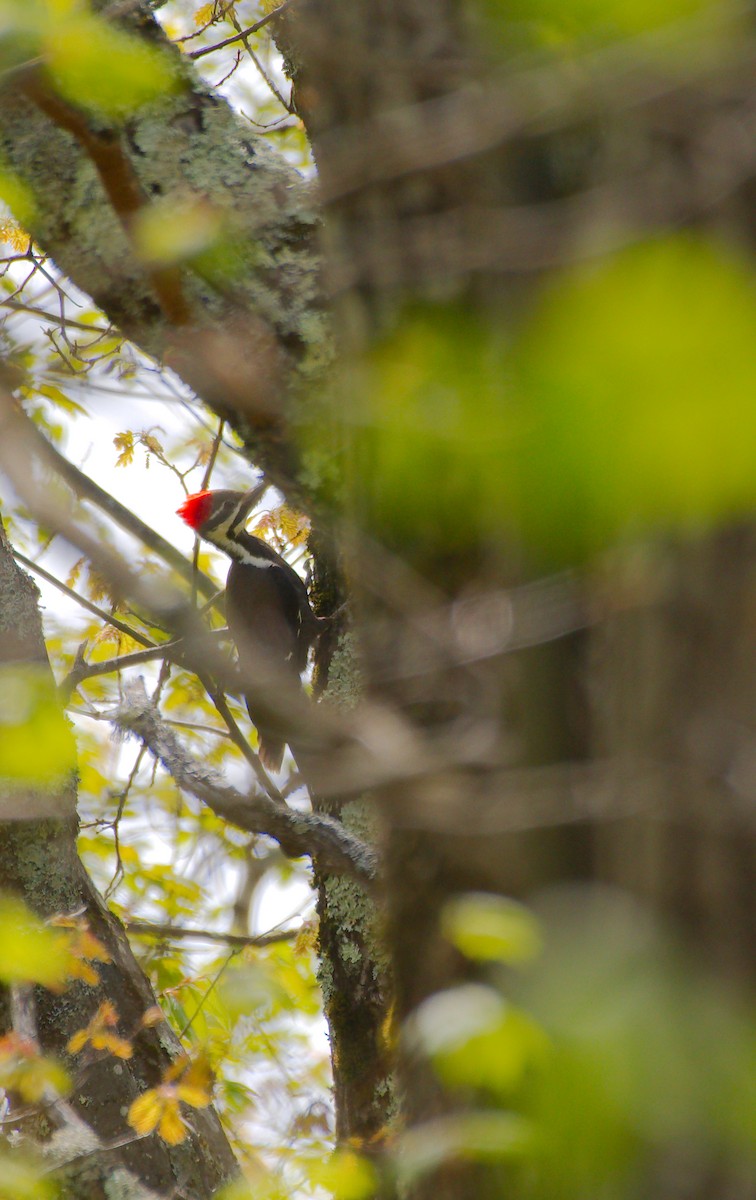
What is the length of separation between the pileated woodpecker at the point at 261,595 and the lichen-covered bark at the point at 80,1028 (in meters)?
1.90

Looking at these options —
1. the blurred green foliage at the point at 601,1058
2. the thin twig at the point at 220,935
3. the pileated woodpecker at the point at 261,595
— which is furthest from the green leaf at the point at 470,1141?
the pileated woodpecker at the point at 261,595

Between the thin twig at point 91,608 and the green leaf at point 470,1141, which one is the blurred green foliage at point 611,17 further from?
the thin twig at point 91,608

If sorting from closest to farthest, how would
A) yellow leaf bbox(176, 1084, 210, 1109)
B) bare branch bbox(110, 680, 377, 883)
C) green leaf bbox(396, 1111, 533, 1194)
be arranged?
green leaf bbox(396, 1111, 533, 1194) → yellow leaf bbox(176, 1084, 210, 1109) → bare branch bbox(110, 680, 377, 883)

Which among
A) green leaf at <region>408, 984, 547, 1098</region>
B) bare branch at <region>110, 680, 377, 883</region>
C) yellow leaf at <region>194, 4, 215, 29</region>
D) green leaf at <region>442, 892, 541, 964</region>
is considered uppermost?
yellow leaf at <region>194, 4, 215, 29</region>

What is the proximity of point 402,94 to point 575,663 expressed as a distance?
552mm

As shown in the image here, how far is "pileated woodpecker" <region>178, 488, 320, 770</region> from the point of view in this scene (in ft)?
16.0

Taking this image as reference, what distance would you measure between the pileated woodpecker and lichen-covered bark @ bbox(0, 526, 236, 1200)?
6.22 ft

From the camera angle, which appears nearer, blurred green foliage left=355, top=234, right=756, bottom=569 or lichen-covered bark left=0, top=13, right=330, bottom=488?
blurred green foliage left=355, top=234, right=756, bottom=569

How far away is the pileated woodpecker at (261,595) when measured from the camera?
488 centimetres

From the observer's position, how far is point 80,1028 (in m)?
2.64

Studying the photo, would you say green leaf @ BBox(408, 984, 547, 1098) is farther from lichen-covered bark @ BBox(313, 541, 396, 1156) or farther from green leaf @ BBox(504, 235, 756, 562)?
lichen-covered bark @ BBox(313, 541, 396, 1156)

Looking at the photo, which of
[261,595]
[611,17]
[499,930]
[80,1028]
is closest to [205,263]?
[611,17]

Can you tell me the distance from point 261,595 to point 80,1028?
2724 millimetres

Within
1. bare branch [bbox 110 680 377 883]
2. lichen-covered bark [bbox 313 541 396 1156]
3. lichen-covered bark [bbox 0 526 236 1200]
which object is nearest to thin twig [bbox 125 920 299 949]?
lichen-covered bark [bbox 0 526 236 1200]
